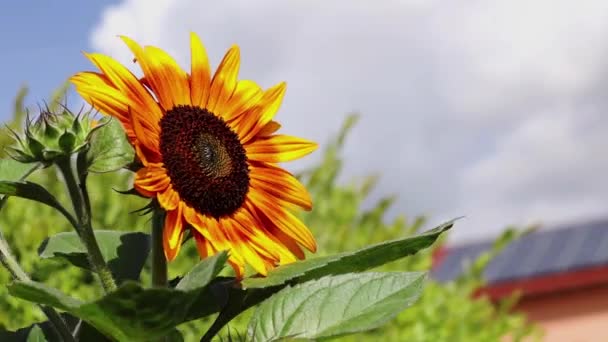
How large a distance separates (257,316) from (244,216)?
0.35 feet

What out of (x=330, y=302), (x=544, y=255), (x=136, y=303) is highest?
(x=136, y=303)

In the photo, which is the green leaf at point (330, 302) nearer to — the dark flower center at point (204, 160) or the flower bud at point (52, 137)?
the dark flower center at point (204, 160)

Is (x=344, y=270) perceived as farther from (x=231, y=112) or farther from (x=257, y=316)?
(x=231, y=112)

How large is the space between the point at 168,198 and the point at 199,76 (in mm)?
176

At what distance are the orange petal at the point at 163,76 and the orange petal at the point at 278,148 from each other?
3.9 inches

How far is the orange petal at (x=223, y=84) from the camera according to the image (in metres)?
1.15

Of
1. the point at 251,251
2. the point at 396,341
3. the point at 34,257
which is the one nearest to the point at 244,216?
the point at 251,251

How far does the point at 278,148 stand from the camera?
1.19 metres

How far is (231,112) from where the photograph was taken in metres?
1.16

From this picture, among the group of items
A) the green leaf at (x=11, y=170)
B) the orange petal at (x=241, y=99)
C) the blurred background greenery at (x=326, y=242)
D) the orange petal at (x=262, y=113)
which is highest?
the green leaf at (x=11, y=170)

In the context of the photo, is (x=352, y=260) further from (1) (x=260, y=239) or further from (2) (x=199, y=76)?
(2) (x=199, y=76)

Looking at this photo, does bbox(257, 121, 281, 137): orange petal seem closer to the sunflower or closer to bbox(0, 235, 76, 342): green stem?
the sunflower

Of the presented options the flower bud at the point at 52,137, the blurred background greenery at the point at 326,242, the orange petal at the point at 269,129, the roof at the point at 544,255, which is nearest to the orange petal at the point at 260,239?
the orange petal at the point at 269,129

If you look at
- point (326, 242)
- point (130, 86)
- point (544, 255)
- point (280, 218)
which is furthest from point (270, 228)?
point (544, 255)
